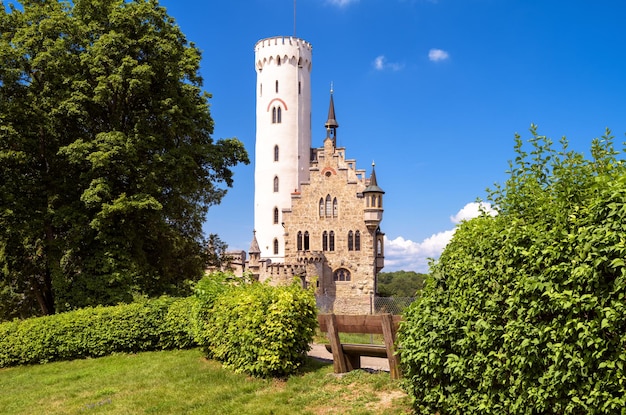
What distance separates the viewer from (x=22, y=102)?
73.5 feet

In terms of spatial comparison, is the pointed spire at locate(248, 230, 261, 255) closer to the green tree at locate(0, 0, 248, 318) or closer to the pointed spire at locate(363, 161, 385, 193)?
the pointed spire at locate(363, 161, 385, 193)

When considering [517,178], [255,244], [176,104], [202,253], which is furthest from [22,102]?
[255,244]

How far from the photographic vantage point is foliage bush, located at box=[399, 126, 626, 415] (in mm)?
5230

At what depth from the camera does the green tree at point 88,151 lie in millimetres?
21844

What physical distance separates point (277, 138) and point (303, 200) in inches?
379

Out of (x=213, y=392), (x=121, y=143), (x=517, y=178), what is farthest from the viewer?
(x=121, y=143)

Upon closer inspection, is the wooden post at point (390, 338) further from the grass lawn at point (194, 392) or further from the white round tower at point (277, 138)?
the white round tower at point (277, 138)

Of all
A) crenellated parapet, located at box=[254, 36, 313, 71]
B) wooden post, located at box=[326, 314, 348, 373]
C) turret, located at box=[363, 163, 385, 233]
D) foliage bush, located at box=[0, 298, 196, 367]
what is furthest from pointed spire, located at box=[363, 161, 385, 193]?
wooden post, located at box=[326, 314, 348, 373]

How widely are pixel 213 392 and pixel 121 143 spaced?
13529 mm

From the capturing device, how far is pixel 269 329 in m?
11.0

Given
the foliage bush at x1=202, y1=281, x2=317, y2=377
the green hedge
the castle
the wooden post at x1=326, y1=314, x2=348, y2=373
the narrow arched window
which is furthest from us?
the narrow arched window

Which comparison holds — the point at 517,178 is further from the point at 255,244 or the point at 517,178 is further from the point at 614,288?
the point at 255,244

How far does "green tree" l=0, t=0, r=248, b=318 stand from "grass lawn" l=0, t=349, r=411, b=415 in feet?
25.1

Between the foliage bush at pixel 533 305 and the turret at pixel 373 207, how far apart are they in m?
43.0
